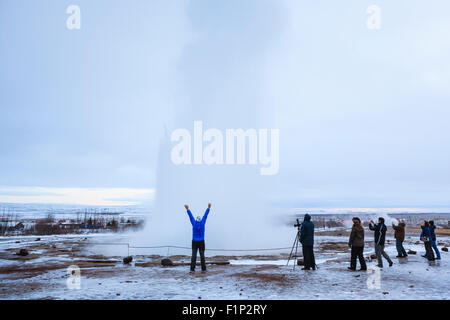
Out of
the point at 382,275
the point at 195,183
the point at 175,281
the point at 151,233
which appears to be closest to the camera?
the point at 175,281

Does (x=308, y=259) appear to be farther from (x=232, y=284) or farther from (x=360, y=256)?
(x=232, y=284)

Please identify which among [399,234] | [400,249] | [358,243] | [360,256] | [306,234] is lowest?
[400,249]

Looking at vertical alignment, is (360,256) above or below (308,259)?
above

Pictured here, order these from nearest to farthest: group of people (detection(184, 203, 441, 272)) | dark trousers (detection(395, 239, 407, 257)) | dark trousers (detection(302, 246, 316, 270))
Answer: group of people (detection(184, 203, 441, 272)) → dark trousers (detection(302, 246, 316, 270)) → dark trousers (detection(395, 239, 407, 257))

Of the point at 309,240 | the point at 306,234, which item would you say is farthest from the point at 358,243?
the point at 306,234

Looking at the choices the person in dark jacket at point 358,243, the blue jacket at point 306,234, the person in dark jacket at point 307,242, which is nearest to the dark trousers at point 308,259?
the person in dark jacket at point 307,242

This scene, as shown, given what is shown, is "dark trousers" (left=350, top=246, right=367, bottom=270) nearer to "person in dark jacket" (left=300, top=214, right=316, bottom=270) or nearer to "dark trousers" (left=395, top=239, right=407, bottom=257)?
"person in dark jacket" (left=300, top=214, right=316, bottom=270)

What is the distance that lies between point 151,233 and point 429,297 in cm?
2525

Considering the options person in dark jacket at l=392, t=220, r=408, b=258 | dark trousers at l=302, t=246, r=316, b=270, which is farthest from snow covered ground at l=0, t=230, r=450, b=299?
person in dark jacket at l=392, t=220, r=408, b=258

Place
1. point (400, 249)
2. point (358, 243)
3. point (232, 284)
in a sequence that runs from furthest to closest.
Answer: point (400, 249) < point (358, 243) < point (232, 284)
